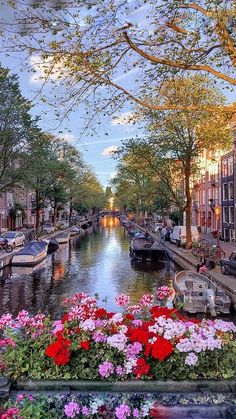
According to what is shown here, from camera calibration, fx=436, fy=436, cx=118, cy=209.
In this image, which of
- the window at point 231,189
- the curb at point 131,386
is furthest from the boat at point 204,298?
the window at point 231,189

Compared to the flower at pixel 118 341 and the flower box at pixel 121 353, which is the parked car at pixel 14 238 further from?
the flower at pixel 118 341

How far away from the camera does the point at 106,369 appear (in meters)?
5.43

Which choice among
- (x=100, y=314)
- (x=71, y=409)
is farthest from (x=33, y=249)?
(x=71, y=409)

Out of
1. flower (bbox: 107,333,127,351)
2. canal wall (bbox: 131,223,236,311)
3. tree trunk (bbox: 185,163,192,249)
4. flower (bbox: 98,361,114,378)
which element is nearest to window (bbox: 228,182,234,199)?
canal wall (bbox: 131,223,236,311)

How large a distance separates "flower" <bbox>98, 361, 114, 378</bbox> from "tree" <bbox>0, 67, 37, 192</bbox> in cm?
2897

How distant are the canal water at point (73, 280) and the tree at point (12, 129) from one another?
27.6ft

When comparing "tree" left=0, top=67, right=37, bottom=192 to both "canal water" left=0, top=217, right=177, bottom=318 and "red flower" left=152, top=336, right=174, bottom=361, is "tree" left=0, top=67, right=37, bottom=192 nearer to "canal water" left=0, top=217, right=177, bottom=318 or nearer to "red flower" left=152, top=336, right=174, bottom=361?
"canal water" left=0, top=217, right=177, bottom=318

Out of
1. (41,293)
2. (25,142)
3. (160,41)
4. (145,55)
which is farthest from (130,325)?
(25,142)

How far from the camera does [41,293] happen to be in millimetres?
25406

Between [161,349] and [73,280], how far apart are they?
25.2 meters

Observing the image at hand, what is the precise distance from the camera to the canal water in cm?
2289

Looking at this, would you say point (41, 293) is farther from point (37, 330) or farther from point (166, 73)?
point (37, 330)

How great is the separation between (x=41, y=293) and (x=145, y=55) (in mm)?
17439

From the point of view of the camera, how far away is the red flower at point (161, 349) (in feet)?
18.0
